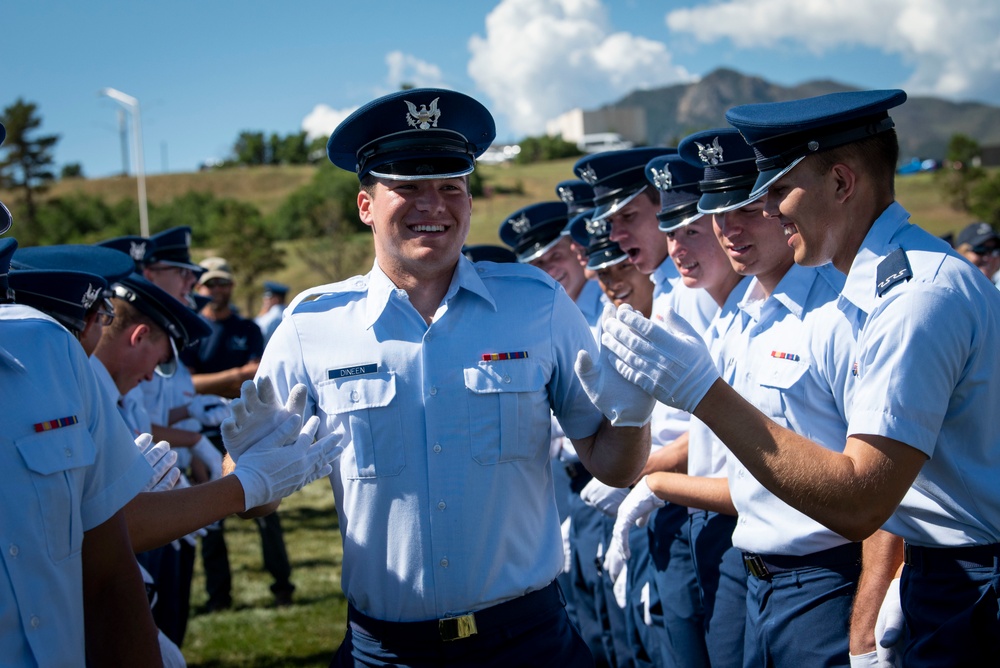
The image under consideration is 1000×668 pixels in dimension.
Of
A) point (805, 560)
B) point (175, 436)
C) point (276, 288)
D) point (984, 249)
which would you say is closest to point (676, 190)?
point (805, 560)

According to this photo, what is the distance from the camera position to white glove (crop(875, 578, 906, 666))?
2.52 meters

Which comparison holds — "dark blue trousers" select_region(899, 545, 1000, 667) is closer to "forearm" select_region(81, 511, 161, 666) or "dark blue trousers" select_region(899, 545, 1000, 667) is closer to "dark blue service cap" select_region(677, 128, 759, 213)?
"dark blue service cap" select_region(677, 128, 759, 213)

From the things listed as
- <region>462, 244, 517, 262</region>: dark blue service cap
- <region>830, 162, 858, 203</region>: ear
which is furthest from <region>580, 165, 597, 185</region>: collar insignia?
<region>830, 162, 858, 203</region>: ear

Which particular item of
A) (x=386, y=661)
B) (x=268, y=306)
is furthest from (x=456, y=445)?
(x=268, y=306)

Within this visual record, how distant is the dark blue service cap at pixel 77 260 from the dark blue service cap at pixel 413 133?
120 centimetres

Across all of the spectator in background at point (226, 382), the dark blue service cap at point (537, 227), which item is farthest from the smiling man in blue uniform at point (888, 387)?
the spectator in background at point (226, 382)

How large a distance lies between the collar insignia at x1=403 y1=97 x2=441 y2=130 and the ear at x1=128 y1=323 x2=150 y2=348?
2.14m

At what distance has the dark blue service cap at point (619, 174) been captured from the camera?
4746 millimetres

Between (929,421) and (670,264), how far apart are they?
2.81 m

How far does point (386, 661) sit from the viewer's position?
2.62m

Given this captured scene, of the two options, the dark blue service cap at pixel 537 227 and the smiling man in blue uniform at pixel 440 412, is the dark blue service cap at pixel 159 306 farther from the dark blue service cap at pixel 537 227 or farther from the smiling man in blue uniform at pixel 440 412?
the dark blue service cap at pixel 537 227

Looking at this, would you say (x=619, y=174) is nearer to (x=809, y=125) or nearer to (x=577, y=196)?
(x=577, y=196)

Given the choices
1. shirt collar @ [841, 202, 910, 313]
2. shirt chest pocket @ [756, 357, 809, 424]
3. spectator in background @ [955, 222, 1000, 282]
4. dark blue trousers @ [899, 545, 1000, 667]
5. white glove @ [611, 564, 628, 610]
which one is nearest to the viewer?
dark blue trousers @ [899, 545, 1000, 667]

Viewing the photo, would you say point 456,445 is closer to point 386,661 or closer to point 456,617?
point 456,617
